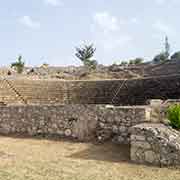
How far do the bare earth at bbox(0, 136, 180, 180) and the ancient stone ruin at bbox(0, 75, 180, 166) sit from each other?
491mm

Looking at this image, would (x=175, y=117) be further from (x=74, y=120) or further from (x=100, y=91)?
(x=100, y=91)

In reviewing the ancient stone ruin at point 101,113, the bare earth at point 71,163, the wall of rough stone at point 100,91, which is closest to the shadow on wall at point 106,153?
the bare earth at point 71,163

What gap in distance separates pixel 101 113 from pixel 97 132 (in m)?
0.65

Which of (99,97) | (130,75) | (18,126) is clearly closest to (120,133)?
(18,126)

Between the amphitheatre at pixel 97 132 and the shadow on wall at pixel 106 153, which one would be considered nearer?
the amphitheatre at pixel 97 132

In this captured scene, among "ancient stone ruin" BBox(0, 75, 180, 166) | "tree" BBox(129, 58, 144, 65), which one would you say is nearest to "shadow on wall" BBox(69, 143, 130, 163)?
"ancient stone ruin" BBox(0, 75, 180, 166)

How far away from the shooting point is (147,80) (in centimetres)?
1534

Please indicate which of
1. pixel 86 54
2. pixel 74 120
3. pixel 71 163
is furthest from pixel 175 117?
pixel 86 54

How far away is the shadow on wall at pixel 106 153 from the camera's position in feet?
23.7

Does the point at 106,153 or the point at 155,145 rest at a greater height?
the point at 155,145

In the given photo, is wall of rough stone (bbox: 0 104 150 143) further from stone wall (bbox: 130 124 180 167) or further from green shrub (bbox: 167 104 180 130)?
stone wall (bbox: 130 124 180 167)

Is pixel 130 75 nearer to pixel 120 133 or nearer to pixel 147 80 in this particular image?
pixel 147 80

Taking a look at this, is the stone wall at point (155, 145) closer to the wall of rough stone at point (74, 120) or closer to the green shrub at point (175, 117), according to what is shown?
the green shrub at point (175, 117)

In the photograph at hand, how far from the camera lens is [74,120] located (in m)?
9.65
